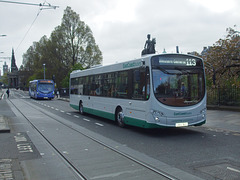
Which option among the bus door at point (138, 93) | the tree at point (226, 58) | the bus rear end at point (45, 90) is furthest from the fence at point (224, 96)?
the bus rear end at point (45, 90)

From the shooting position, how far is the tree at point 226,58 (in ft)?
59.6

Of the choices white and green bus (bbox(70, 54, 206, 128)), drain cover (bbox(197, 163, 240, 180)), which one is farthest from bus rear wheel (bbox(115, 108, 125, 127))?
drain cover (bbox(197, 163, 240, 180))

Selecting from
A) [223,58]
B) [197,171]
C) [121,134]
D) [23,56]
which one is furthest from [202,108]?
[23,56]

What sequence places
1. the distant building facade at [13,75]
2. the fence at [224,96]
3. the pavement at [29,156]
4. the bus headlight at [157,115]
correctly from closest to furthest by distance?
the pavement at [29,156], the bus headlight at [157,115], the fence at [224,96], the distant building facade at [13,75]

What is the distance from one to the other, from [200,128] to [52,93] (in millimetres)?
31481

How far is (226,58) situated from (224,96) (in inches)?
108

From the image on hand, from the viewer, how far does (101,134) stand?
33.0 feet

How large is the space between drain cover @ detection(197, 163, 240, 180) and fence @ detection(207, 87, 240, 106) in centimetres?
1212

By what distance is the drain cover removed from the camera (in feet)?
16.6

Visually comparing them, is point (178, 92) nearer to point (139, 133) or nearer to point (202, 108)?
point (202, 108)

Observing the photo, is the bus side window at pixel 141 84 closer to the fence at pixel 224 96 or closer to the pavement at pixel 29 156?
the pavement at pixel 29 156

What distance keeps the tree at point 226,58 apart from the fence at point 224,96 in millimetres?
528

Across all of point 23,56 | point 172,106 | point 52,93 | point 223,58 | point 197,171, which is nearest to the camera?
point 197,171

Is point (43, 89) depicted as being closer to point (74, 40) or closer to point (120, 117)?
point (74, 40)
